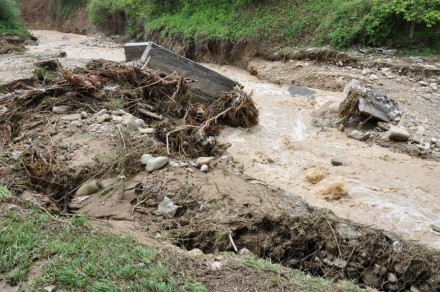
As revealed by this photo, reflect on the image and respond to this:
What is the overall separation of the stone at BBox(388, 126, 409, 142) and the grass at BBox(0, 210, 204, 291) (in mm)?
5628

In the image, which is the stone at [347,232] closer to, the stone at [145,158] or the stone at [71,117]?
the stone at [145,158]

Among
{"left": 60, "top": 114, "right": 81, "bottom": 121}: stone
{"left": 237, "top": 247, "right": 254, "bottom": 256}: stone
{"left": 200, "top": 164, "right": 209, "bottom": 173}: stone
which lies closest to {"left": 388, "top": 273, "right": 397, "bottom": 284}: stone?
{"left": 237, "top": 247, "right": 254, "bottom": 256}: stone

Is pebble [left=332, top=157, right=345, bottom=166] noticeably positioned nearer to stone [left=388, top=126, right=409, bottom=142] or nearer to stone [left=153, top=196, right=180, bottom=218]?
stone [left=388, top=126, right=409, bottom=142]

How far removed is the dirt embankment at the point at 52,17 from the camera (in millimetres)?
25456

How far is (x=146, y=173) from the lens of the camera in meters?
4.91

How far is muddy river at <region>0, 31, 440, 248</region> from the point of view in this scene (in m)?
4.96

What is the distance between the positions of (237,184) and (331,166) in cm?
222

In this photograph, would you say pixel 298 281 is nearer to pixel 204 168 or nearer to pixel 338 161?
pixel 204 168

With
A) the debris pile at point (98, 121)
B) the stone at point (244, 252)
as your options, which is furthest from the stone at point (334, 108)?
the stone at point (244, 252)

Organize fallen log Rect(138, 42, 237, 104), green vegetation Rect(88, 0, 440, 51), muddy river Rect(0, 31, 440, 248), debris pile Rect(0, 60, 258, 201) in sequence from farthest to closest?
1. green vegetation Rect(88, 0, 440, 51)
2. fallen log Rect(138, 42, 237, 104)
3. muddy river Rect(0, 31, 440, 248)
4. debris pile Rect(0, 60, 258, 201)

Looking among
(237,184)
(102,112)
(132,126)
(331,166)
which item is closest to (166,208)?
(237,184)

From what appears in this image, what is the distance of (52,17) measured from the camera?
27.1m

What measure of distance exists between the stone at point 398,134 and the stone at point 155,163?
4544mm

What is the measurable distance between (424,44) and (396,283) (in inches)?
372
